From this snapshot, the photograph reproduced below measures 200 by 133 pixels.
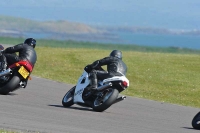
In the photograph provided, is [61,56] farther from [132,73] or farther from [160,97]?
[160,97]

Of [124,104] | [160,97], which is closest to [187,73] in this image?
[160,97]

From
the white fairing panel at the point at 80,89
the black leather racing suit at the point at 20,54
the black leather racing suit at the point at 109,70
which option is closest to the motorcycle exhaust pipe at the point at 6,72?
the black leather racing suit at the point at 20,54

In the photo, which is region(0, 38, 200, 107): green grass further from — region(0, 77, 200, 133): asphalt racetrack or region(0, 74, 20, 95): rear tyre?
region(0, 74, 20, 95): rear tyre

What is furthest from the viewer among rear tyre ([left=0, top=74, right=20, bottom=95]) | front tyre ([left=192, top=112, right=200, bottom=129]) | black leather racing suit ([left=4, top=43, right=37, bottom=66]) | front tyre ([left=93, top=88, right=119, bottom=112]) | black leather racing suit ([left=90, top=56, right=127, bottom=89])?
black leather racing suit ([left=4, top=43, right=37, bottom=66])

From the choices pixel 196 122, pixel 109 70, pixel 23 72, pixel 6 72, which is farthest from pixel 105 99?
pixel 6 72

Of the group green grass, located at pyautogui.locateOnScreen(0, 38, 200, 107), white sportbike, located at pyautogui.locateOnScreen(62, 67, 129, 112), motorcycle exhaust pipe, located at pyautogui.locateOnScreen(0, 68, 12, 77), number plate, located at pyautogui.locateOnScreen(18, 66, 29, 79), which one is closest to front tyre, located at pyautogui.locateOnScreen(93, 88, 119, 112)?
white sportbike, located at pyautogui.locateOnScreen(62, 67, 129, 112)

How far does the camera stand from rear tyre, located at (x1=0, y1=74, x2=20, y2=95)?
19.1 metres

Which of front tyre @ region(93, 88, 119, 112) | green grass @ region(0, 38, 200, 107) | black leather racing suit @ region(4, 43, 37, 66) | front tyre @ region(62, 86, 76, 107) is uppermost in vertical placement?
black leather racing suit @ region(4, 43, 37, 66)

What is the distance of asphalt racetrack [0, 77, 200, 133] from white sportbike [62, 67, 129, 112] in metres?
0.17

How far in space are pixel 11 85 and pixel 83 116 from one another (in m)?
3.70

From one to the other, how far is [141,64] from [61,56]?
14.5 ft

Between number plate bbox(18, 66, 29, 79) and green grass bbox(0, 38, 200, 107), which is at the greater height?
number plate bbox(18, 66, 29, 79)

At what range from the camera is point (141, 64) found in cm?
3578

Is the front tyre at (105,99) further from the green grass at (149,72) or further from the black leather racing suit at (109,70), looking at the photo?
the green grass at (149,72)
